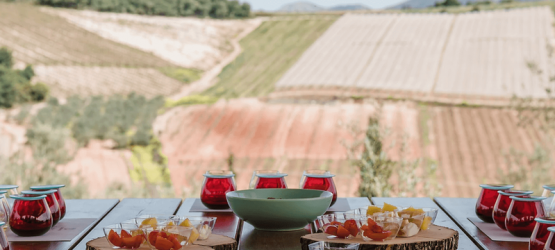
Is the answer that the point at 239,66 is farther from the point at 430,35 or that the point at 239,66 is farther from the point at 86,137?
the point at 86,137

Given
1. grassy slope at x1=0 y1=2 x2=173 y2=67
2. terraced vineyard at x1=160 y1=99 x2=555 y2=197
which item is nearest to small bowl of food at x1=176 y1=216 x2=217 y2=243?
terraced vineyard at x1=160 y1=99 x2=555 y2=197

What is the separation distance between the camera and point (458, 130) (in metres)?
9.56

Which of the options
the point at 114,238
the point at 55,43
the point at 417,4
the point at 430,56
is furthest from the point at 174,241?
the point at 417,4

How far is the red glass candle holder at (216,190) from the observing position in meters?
1.80

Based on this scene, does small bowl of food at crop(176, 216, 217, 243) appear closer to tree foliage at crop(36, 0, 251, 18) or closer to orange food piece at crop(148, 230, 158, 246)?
orange food piece at crop(148, 230, 158, 246)

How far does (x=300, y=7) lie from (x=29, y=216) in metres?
16.5

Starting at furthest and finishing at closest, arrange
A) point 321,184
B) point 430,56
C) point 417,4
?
point 417,4, point 430,56, point 321,184

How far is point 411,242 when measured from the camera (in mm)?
1223

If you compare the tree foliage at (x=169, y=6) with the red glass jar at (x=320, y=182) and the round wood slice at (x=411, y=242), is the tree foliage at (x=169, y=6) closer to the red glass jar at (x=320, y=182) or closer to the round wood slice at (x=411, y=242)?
the red glass jar at (x=320, y=182)

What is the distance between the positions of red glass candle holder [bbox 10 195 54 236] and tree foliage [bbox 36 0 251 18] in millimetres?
15554

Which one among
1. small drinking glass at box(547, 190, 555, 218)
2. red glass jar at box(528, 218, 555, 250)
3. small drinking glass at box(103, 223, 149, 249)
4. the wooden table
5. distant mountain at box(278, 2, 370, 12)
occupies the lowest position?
distant mountain at box(278, 2, 370, 12)

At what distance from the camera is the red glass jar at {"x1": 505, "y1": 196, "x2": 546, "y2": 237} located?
1379 millimetres

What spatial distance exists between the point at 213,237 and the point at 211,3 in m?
16.4

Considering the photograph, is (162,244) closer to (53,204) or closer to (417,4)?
(53,204)
